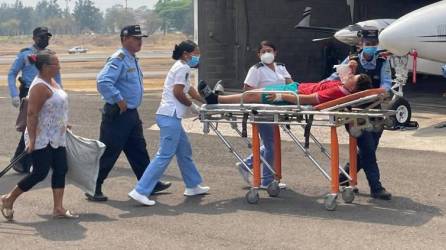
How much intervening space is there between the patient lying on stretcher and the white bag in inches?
48.7

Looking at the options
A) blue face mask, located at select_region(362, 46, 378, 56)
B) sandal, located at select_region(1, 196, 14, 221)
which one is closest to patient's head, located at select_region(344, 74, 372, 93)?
blue face mask, located at select_region(362, 46, 378, 56)

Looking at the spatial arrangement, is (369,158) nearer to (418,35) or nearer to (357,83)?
(357,83)

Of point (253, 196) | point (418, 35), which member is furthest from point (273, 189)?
point (418, 35)

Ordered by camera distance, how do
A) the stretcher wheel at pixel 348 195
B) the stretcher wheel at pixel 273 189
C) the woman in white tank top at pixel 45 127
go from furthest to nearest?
the stretcher wheel at pixel 273 189 → the stretcher wheel at pixel 348 195 → the woman in white tank top at pixel 45 127

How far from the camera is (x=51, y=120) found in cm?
765

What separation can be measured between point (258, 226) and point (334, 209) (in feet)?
3.10

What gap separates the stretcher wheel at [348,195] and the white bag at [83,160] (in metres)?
2.49

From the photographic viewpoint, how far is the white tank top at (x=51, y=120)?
7625mm

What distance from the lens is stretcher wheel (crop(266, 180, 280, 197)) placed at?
8.78 metres

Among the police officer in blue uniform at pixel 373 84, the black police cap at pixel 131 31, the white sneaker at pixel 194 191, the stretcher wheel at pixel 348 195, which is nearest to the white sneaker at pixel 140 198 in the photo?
the white sneaker at pixel 194 191

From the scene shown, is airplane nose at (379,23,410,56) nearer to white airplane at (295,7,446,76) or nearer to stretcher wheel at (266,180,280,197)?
white airplane at (295,7,446,76)

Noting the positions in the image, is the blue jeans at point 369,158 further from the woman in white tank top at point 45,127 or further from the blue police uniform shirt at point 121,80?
the woman in white tank top at point 45,127

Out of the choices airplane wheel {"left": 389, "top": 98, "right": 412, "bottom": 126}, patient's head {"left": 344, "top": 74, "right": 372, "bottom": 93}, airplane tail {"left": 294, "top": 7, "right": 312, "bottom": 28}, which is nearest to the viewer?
patient's head {"left": 344, "top": 74, "right": 372, "bottom": 93}

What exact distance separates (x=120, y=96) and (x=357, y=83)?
243 centimetres
